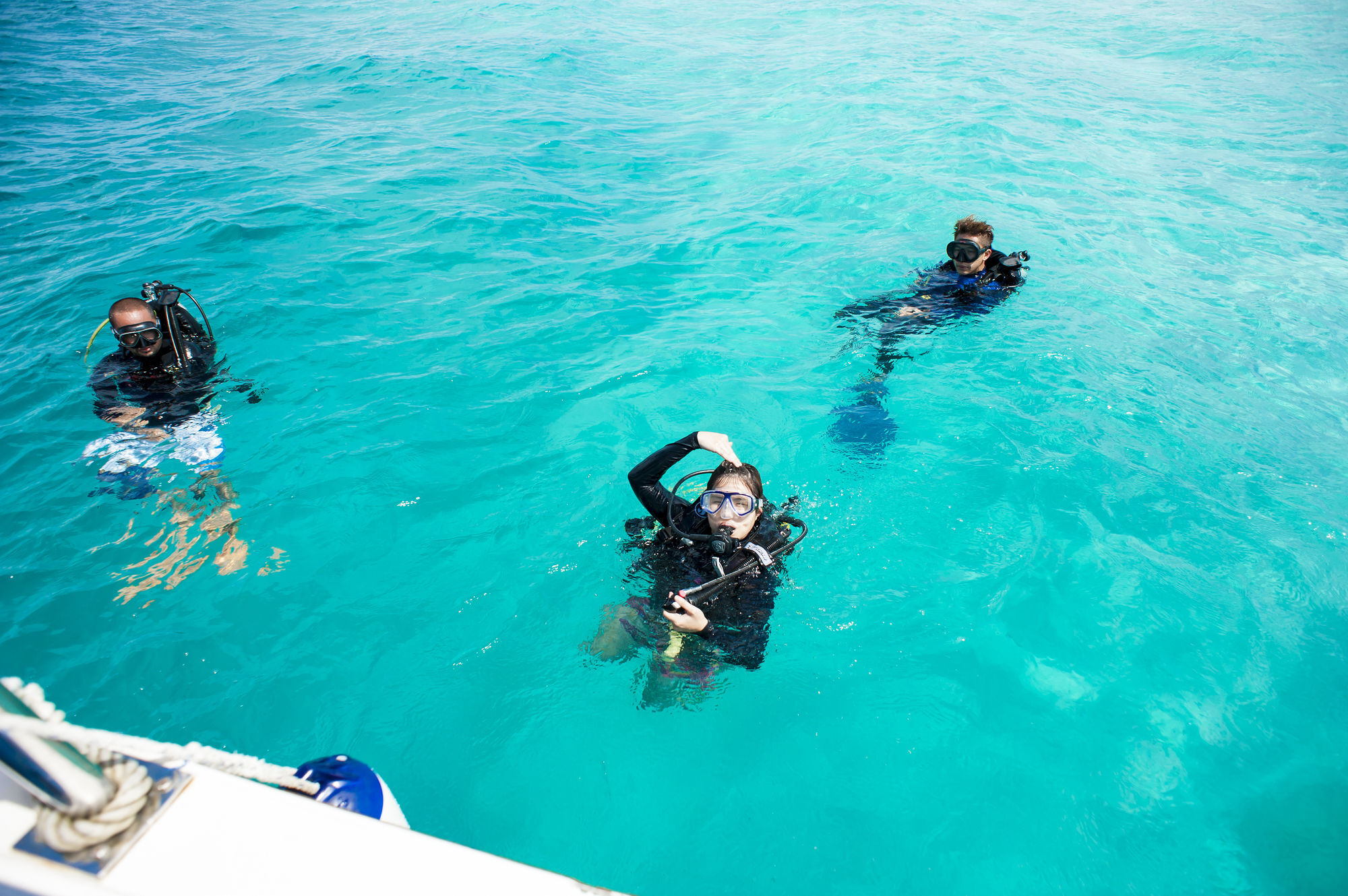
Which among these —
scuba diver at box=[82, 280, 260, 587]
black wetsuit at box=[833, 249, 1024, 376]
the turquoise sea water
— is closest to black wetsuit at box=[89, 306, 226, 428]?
scuba diver at box=[82, 280, 260, 587]

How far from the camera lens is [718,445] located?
3932mm

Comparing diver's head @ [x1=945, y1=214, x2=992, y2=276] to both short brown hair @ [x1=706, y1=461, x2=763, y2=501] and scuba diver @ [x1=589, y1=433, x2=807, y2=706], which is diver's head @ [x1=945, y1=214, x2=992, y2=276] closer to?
Result: scuba diver @ [x1=589, y1=433, x2=807, y2=706]

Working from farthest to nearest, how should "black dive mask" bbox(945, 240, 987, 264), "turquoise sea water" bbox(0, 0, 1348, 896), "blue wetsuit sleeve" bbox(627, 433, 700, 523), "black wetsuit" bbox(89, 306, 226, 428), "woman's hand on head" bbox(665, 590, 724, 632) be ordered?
"black dive mask" bbox(945, 240, 987, 264)
"black wetsuit" bbox(89, 306, 226, 428)
"blue wetsuit sleeve" bbox(627, 433, 700, 523)
"turquoise sea water" bbox(0, 0, 1348, 896)
"woman's hand on head" bbox(665, 590, 724, 632)

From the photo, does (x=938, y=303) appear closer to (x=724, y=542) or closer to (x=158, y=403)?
(x=724, y=542)

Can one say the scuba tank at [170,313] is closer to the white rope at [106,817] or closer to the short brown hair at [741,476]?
the short brown hair at [741,476]

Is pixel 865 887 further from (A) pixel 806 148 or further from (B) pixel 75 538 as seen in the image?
(A) pixel 806 148

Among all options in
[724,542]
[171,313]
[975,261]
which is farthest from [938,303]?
[171,313]

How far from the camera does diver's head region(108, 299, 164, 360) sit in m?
5.66

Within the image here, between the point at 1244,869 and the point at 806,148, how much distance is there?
1153 centimetres

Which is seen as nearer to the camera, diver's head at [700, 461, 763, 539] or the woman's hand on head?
the woman's hand on head

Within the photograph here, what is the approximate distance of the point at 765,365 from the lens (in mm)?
6816

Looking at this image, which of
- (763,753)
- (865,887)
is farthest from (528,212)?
(865,887)

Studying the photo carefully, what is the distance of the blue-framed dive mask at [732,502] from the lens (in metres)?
3.79

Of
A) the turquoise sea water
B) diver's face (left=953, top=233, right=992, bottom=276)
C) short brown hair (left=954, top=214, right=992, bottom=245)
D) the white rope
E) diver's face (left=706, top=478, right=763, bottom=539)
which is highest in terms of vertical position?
the white rope
